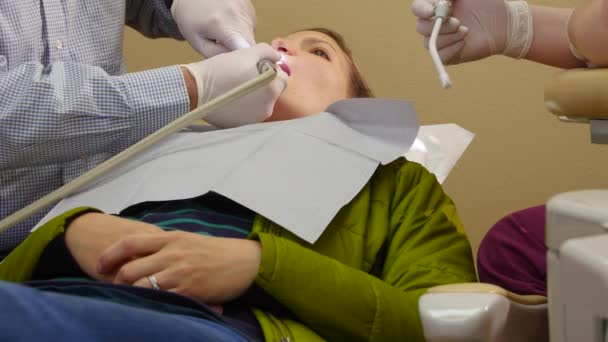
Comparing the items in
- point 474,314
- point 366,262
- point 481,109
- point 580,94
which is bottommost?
point 481,109

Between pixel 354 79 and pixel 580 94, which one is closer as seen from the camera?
pixel 580 94

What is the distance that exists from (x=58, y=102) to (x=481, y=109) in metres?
1.19

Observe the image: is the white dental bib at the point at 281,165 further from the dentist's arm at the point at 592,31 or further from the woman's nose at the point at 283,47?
the dentist's arm at the point at 592,31

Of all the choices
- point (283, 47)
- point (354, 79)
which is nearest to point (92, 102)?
point (283, 47)

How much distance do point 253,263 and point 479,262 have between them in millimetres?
616

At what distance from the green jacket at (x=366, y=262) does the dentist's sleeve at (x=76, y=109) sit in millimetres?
158

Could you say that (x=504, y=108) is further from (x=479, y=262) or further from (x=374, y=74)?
(x=479, y=262)

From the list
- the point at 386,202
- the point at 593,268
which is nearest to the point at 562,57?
the point at 386,202

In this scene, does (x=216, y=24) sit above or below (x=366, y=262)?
above

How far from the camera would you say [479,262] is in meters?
1.47

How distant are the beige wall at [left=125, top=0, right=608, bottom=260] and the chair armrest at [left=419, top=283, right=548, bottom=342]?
47.7 inches

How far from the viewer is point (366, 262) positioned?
1178 millimetres

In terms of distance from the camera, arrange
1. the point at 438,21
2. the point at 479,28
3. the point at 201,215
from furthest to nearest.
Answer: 1. the point at 479,28
2. the point at 438,21
3. the point at 201,215

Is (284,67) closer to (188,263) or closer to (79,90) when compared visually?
(79,90)
